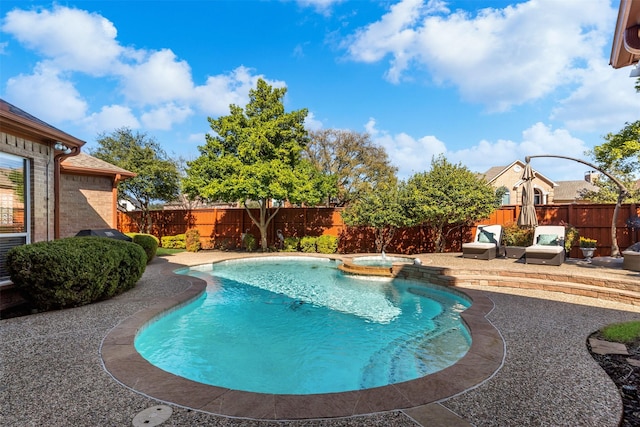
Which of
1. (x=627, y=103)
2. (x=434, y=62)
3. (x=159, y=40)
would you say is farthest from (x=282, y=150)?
(x=627, y=103)

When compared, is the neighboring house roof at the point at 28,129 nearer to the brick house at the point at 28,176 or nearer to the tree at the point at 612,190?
the brick house at the point at 28,176

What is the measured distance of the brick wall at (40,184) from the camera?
6.37 m

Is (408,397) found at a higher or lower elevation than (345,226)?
lower

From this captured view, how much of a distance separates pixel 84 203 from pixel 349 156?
20129mm

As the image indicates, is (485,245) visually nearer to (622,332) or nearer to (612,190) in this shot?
(622,332)

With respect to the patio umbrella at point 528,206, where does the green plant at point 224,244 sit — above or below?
below

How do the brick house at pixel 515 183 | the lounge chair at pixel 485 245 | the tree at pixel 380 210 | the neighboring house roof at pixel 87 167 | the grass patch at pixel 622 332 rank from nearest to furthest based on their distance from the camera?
the grass patch at pixel 622 332
the lounge chair at pixel 485 245
the neighboring house roof at pixel 87 167
the tree at pixel 380 210
the brick house at pixel 515 183

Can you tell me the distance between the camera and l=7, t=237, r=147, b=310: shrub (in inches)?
209

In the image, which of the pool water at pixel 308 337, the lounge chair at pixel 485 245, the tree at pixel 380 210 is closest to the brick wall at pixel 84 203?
the pool water at pixel 308 337

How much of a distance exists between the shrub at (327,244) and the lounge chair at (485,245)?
603 centimetres

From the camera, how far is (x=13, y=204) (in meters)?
6.17

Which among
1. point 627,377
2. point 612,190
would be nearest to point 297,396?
point 627,377

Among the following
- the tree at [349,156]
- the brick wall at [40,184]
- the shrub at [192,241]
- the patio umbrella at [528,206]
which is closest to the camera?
the brick wall at [40,184]

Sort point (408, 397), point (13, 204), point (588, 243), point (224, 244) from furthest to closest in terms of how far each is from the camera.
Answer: point (224, 244)
point (588, 243)
point (13, 204)
point (408, 397)
